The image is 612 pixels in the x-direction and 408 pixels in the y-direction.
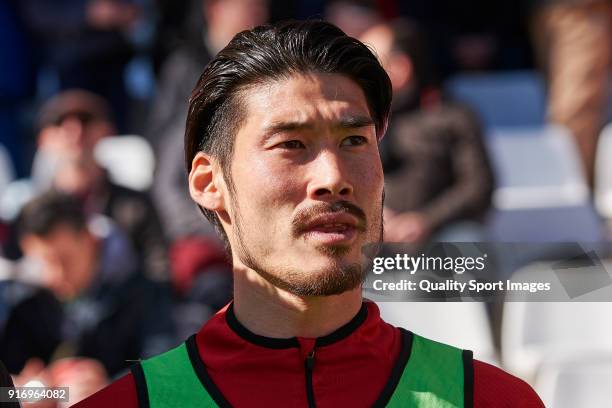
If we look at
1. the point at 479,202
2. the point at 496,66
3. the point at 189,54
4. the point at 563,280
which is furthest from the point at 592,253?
the point at 496,66

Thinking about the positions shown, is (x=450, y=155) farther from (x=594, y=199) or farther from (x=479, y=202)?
(x=594, y=199)

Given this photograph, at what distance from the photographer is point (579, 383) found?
9.66ft

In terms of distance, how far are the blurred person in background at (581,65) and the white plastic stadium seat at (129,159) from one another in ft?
7.45

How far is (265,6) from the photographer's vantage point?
231 inches

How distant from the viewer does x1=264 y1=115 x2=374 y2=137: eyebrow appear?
93.0 inches

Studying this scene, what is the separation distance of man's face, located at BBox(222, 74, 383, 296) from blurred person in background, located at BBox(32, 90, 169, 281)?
3094 millimetres

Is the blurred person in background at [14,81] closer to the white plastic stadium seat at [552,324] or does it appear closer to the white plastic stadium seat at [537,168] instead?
the white plastic stadium seat at [537,168]

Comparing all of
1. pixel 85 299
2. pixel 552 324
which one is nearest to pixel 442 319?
pixel 552 324

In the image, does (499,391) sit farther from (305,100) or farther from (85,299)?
(85,299)

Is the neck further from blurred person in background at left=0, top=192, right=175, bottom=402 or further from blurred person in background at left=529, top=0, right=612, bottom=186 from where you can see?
blurred person in background at left=529, top=0, right=612, bottom=186

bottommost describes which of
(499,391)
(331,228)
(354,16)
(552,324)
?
(552,324)

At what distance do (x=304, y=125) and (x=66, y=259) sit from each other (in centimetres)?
322

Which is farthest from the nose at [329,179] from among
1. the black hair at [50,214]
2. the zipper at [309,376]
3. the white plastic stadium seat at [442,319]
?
the black hair at [50,214]

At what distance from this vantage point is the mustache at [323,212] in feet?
7.59
